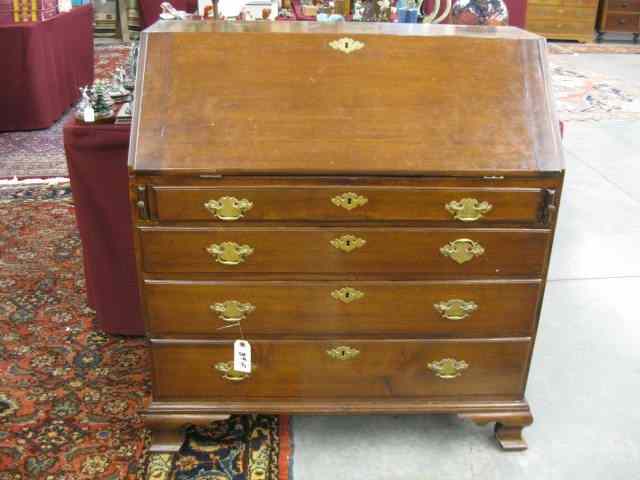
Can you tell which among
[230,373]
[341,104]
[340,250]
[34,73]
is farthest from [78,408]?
[34,73]

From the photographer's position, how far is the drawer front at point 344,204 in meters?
1.77

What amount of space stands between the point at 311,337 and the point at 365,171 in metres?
0.52

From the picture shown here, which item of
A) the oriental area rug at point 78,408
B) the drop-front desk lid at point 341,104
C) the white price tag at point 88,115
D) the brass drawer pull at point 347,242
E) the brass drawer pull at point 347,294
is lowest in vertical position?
the oriental area rug at point 78,408

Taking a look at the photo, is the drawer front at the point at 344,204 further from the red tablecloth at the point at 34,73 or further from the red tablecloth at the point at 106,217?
the red tablecloth at the point at 34,73

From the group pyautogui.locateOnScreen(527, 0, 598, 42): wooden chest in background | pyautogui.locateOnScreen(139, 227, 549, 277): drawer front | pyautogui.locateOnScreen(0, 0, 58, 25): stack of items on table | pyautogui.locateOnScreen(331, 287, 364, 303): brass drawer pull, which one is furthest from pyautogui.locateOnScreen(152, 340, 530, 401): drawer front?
pyautogui.locateOnScreen(527, 0, 598, 42): wooden chest in background

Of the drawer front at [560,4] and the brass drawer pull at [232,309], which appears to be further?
the drawer front at [560,4]

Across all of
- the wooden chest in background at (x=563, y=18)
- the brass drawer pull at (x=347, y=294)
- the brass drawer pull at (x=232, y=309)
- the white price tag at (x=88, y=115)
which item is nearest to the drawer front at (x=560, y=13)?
the wooden chest in background at (x=563, y=18)

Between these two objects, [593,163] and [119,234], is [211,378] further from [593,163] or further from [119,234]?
[593,163]

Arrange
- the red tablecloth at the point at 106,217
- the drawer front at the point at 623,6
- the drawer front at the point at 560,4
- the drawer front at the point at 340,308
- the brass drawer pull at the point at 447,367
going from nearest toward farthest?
the drawer front at the point at 340,308 < the brass drawer pull at the point at 447,367 < the red tablecloth at the point at 106,217 < the drawer front at the point at 560,4 < the drawer front at the point at 623,6

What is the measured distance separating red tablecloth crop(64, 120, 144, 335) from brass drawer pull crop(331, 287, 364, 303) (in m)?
0.91

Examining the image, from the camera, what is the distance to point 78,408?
7.43ft

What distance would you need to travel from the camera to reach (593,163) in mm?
4910

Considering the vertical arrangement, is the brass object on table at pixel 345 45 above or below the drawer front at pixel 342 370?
above

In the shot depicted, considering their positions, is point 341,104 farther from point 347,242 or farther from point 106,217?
point 106,217
